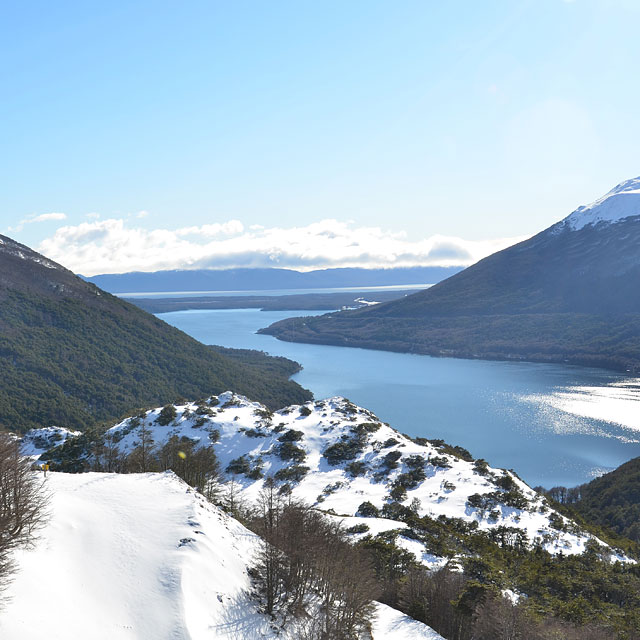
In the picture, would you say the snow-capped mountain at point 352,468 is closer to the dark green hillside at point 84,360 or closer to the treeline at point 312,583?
the treeline at point 312,583

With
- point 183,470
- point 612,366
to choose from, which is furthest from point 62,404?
point 612,366

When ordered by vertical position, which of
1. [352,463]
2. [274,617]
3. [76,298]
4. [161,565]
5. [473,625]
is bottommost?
[352,463]

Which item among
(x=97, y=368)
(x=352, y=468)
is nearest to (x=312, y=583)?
(x=352, y=468)

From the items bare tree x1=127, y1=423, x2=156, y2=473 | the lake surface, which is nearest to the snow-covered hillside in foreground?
bare tree x1=127, y1=423, x2=156, y2=473

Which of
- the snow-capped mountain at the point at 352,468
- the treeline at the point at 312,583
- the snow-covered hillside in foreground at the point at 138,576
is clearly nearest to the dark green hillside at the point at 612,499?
the snow-capped mountain at the point at 352,468

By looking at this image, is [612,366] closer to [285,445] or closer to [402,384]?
[402,384]

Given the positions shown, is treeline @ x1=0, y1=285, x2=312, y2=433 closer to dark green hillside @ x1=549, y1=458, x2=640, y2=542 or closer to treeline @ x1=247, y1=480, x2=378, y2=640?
dark green hillside @ x1=549, y1=458, x2=640, y2=542
